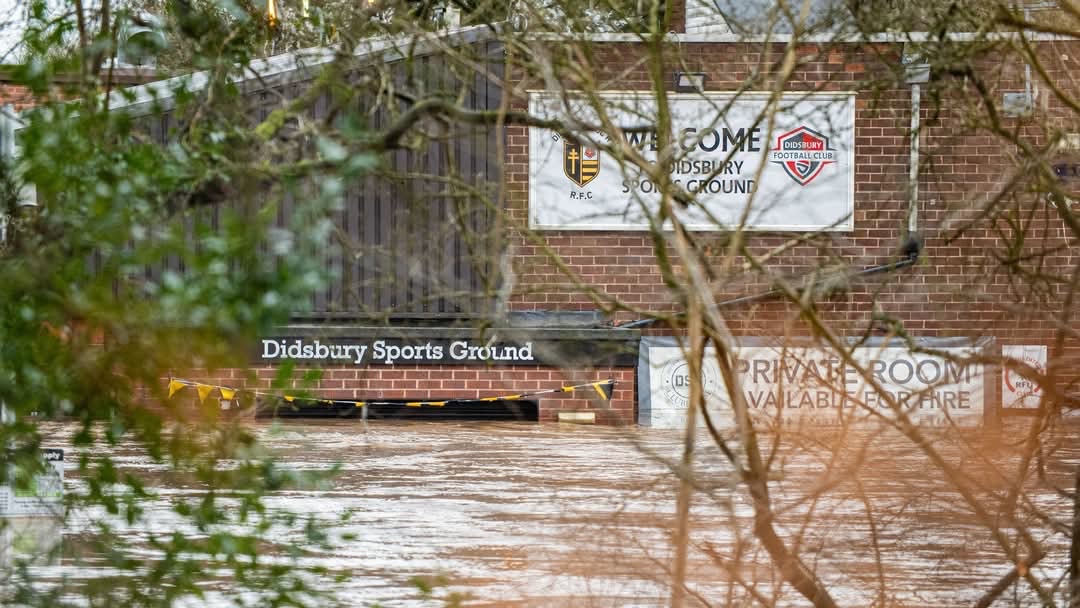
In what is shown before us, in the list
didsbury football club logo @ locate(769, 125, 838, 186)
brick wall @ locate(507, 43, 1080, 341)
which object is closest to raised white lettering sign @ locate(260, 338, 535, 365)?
didsbury football club logo @ locate(769, 125, 838, 186)

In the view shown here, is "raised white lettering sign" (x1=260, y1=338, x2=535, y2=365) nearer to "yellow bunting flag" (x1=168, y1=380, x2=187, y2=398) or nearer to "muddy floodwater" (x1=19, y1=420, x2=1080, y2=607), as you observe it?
"muddy floodwater" (x1=19, y1=420, x2=1080, y2=607)

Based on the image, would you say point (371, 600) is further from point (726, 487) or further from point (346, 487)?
point (346, 487)

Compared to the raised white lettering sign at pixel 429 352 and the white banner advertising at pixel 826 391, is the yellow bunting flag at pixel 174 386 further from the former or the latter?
the raised white lettering sign at pixel 429 352

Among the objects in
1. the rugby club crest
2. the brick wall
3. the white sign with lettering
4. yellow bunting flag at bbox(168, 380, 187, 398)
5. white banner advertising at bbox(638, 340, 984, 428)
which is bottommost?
the white sign with lettering

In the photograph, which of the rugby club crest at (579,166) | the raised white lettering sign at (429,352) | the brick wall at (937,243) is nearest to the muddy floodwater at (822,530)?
the brick wall at (937,243)

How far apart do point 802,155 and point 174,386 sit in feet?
52.4

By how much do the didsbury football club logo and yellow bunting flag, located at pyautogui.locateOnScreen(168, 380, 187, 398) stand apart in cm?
1575

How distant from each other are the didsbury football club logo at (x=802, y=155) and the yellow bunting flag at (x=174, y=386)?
15749 mm

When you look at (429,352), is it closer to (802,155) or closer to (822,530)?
(802,155)

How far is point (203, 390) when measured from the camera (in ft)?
9.48

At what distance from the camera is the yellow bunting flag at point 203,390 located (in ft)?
9.18

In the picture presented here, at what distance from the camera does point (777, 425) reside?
4.82 meters

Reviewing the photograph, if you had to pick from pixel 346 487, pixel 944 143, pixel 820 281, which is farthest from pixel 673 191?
pixel 346 487

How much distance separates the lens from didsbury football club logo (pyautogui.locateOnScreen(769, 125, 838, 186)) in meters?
18.4
